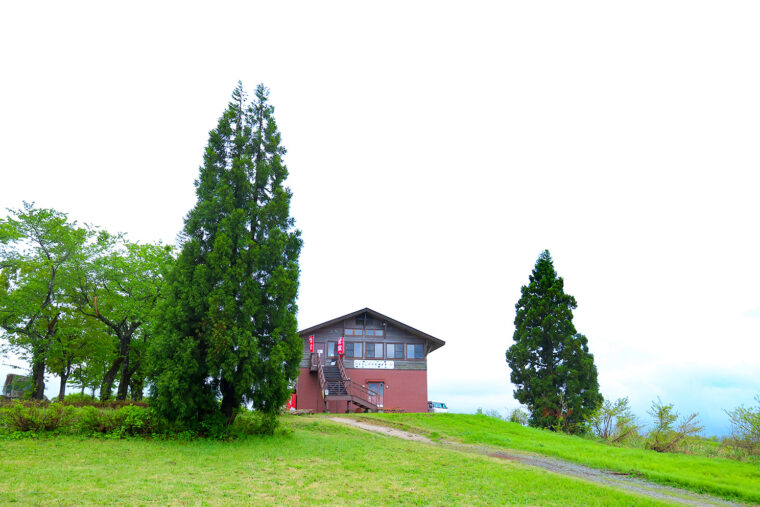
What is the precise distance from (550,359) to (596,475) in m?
17.2

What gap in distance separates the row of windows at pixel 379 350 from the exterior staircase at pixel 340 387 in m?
0.89

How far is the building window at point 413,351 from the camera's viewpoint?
106ft

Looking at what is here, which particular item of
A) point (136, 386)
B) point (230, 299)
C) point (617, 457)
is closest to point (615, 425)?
point (617, 457)

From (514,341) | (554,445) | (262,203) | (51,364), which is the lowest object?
(554,445)

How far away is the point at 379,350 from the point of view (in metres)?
31.9

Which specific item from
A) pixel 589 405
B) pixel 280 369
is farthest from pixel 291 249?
pixel 589 405

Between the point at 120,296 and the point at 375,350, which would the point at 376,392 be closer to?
the point at 375,350

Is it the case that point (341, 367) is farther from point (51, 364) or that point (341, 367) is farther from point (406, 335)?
point (51, 364)

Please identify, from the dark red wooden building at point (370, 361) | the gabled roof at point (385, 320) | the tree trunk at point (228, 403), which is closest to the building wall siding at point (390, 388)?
the dark red wooden building at point (370, 361)

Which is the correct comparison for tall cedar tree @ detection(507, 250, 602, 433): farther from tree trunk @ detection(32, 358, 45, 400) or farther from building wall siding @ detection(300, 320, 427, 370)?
tree trunk @ detection(32, 358, 45, 400)

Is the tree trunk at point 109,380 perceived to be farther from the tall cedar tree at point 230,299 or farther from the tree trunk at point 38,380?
the tall cedar tree at point 230,299

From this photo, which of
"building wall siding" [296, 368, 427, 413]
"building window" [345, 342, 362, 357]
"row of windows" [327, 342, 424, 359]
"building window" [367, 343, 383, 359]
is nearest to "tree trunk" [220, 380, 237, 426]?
"building wall siding" [296, 368, 427, 413]

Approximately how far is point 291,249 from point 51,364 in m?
20.4

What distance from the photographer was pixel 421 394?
31.7 meters
